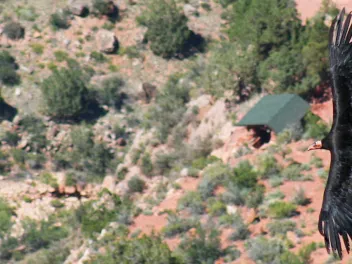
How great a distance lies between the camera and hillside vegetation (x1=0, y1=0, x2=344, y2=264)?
3906 centimetres

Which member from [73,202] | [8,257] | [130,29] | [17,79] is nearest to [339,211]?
[8,257]

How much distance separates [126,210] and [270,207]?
9.71 m

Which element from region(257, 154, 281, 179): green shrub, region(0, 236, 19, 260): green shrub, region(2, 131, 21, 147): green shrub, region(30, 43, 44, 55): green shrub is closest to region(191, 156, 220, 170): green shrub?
region(257, 154, 281, 179): green shrub

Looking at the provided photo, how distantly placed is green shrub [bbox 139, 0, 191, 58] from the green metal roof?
24.1m

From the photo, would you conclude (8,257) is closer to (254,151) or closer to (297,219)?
(254,151)

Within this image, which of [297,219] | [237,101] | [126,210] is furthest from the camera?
[237,101]

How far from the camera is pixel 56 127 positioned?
226 ft

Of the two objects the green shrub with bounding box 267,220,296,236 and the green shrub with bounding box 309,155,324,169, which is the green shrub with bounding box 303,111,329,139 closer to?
the green shrub with bounding box 309,155,324,169

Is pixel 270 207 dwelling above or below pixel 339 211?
below

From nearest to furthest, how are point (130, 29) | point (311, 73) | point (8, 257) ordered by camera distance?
point (8, 257)
point (311, 73)
point (130, 29)

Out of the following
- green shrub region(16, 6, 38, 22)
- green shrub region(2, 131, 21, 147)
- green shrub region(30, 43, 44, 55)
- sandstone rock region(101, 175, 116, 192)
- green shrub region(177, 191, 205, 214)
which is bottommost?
sandstone rock region(101, 175, 116, 192)

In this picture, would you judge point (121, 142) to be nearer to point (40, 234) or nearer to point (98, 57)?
point (98, 57)

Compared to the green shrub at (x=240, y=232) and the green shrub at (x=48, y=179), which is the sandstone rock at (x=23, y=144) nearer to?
the green shrub at (x=48, y=179)

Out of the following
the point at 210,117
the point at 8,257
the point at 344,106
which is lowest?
the point at 8,257
